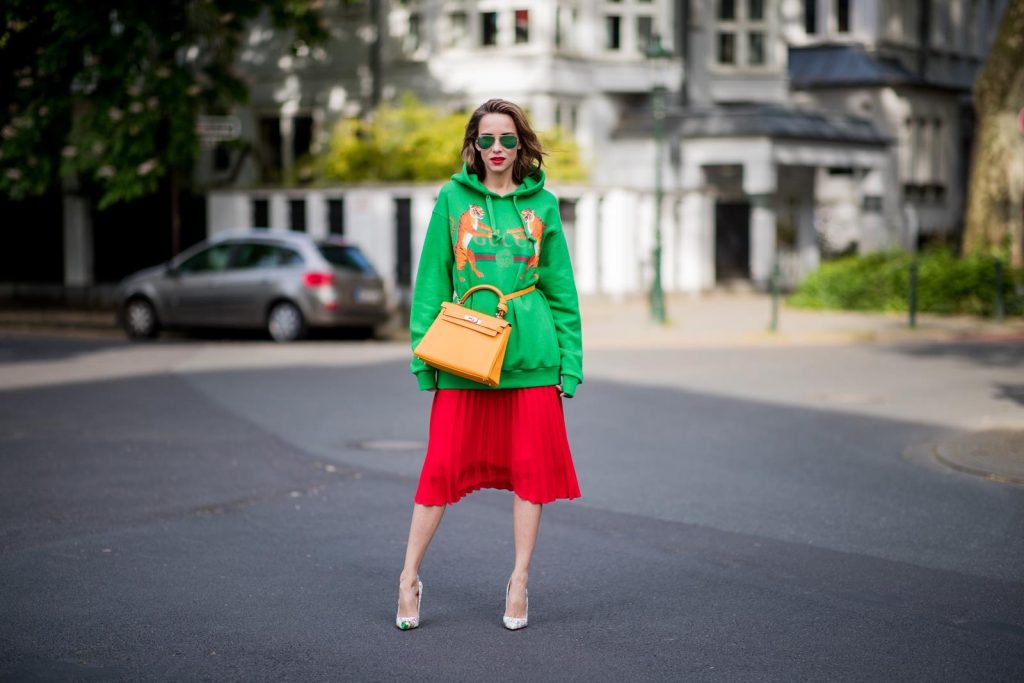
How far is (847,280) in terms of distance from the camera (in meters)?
26.3

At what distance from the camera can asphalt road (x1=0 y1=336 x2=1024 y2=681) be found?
5.48 meters

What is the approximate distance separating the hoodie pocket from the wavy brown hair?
49 cm

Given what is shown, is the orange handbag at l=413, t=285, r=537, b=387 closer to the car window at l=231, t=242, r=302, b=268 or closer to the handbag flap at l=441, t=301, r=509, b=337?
the handbag flap at l=441, t=301, r=509, b=337

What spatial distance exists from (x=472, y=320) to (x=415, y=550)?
932 mm

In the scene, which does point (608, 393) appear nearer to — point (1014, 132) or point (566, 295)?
point (566, 295)

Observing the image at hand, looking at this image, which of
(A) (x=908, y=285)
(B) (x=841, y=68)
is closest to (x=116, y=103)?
(A) (x=908, y=285)

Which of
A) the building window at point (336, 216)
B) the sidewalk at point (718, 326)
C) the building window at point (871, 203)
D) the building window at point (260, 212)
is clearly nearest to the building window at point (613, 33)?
the sidewalk at point (718, 326)

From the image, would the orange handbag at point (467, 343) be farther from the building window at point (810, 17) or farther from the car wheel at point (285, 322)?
the building window at point (810, 17)

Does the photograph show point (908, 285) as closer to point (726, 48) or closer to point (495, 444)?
point (726, 48)

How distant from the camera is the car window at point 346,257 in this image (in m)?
21.3

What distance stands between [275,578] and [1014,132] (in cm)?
2204

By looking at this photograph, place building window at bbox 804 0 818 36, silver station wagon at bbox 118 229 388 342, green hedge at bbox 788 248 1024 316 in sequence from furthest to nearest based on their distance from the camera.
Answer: building window at bbox 804 0 818 36 → green hedge at bbox 788 248 1024 316 → silver station wagon at bbox 118 229 388 342

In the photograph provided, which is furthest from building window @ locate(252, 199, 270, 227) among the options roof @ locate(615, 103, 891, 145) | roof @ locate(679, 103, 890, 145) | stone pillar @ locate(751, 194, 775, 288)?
stone pillar @ locate(751, 194, 775, 288)

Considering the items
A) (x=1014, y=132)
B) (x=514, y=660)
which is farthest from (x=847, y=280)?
(x=514, y=660)
